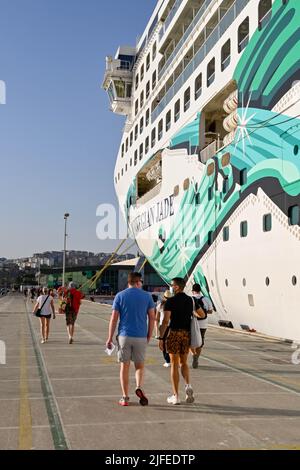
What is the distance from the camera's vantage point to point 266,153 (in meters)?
14.1

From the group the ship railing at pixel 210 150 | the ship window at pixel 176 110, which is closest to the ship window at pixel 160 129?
the ship window at pixel 176 110

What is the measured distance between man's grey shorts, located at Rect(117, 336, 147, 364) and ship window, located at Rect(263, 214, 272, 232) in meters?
8.53

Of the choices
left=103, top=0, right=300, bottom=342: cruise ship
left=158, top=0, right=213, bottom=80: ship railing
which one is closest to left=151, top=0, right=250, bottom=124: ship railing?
left=103, top=0, right=300, bottom=342: cruise ship

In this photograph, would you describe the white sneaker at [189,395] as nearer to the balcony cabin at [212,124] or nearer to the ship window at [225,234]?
the ship window at [225,234]

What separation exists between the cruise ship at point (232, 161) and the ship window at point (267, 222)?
0.04m

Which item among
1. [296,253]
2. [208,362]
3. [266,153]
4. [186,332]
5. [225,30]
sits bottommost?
[208,362]

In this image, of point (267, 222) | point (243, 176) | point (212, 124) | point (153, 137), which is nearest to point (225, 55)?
point (212, 124)

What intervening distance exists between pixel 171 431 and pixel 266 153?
10.3m

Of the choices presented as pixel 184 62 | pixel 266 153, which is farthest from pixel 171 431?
pixel 184 62

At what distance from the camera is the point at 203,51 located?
21453 mm

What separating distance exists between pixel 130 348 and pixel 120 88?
118ft

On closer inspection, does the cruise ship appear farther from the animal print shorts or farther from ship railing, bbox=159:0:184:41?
the animal print shorts

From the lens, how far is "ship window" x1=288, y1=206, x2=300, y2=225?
41.5 ft
